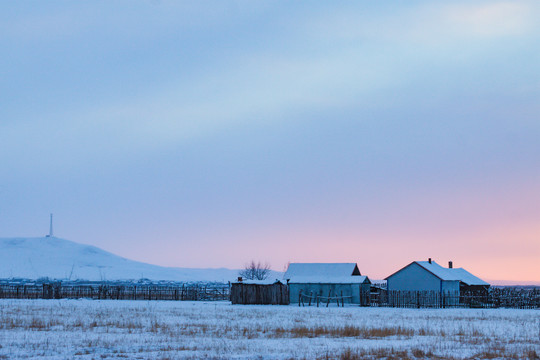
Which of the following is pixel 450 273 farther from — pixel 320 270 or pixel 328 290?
pixel 320 270

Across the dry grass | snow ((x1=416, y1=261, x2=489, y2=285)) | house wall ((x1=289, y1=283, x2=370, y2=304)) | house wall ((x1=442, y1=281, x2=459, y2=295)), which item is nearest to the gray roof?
house wall ((x1=289, y1=283, x2=370, y2=304))

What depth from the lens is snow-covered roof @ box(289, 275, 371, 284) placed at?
63.6 metres

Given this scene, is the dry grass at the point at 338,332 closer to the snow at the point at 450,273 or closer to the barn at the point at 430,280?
the barn at the point at 430,280

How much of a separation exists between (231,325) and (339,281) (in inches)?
1356

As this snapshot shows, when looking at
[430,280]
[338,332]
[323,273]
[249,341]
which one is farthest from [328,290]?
[249,341]

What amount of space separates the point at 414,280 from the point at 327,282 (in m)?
8.12

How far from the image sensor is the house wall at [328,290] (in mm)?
63281

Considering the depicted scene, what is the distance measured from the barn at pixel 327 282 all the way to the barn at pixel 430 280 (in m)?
3.32

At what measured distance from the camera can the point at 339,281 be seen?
6381cm

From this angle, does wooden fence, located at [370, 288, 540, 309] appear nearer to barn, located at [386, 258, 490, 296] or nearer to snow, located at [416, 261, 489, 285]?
barn, located at [386, 258, 490, 296]

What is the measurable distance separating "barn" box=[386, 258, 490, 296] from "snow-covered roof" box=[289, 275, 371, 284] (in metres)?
2.94

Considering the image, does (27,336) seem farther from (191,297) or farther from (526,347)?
(191,297)

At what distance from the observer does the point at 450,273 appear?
210 feet

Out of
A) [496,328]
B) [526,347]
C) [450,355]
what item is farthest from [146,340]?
[496,328]
